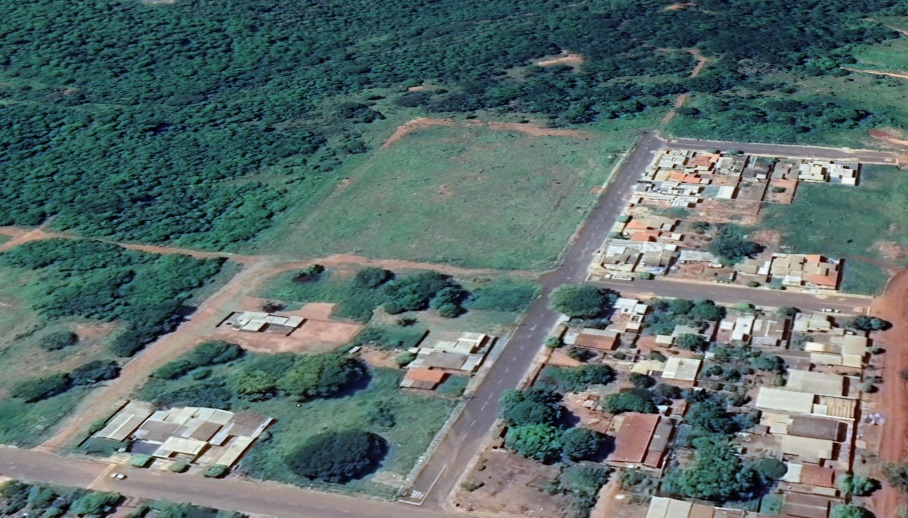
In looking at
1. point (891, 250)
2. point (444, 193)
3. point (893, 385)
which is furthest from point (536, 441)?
point (444, 193)

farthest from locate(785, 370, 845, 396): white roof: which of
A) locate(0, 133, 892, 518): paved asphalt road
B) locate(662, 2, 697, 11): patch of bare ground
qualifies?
locate(662, 2, 697, 11): patch of bare ground

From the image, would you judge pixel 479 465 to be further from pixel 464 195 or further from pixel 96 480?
pixel 464 195

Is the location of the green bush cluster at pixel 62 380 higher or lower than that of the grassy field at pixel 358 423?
higher

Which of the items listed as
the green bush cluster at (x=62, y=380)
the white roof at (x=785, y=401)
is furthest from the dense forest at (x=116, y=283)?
the white roof at (x=785, y=401)

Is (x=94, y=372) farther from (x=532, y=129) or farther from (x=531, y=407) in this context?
(x=532, y=129)

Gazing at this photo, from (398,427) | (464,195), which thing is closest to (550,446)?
Result: (398,427)

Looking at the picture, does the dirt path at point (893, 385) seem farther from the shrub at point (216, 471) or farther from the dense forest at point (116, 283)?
the dense forest at point (116, 283)

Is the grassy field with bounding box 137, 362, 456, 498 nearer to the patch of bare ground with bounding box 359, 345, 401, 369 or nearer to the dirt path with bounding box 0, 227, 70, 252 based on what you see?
the patch of bare ground with bounding box 359, 345, 401, 369
